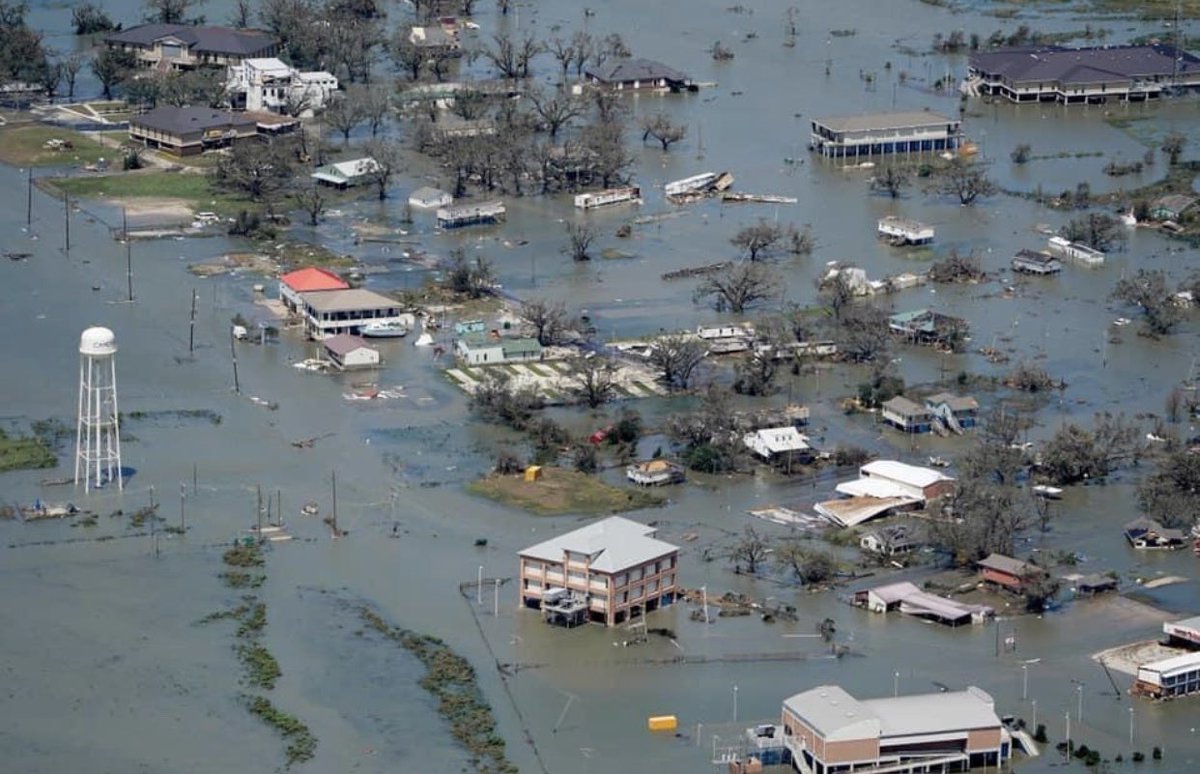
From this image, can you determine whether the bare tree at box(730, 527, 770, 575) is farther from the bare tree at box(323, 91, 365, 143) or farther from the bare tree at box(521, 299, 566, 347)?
the bare tree at box(323, 91, 365, 143)

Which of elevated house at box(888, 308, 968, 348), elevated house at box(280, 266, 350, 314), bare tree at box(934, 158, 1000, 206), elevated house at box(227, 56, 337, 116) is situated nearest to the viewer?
elevated house at box(888, 308, 968, 348)

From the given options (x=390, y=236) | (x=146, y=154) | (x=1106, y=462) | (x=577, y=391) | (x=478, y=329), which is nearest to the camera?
(x=1106, y=462)

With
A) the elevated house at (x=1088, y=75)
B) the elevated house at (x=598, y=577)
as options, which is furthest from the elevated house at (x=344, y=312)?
the elevated house at (x=1088, y=75)

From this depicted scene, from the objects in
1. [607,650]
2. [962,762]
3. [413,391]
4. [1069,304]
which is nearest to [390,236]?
[413,391]

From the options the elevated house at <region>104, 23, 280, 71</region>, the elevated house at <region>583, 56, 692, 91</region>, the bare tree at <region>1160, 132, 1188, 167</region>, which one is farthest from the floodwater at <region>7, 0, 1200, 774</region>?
the elevated house at <region>104, 23, 280, 71</region>

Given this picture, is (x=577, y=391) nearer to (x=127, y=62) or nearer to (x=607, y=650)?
(x=607, y=650)
